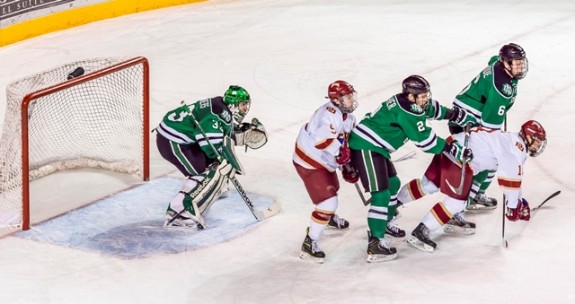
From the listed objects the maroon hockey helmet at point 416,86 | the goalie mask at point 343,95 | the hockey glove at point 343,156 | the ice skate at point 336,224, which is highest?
the maroon hockey helmet at point 416,86

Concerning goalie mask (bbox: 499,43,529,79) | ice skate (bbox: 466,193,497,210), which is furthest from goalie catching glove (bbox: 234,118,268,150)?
goalie mask (bbox: 499,43,529,79)

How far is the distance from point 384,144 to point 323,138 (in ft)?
1.09

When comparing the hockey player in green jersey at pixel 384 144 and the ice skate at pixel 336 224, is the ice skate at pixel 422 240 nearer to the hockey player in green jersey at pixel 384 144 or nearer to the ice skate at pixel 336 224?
the hockey player in green jersey at pixel 384 144

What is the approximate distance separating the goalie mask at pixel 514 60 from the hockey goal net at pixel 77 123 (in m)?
2.25

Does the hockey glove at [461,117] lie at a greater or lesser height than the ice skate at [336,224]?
greater

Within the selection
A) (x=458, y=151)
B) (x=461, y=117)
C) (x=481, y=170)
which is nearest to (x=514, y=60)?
(x=461, y=117)

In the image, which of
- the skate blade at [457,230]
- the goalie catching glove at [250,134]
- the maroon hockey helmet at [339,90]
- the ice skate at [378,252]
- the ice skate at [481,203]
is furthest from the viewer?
the ice skate at [481,203]

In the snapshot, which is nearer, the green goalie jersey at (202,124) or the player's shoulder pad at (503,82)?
the green goalie jersey at (202,124)

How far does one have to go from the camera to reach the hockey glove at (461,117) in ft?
20.5

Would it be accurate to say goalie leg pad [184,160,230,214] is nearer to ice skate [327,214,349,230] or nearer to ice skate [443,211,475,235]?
ice skate [327,214,349,230]

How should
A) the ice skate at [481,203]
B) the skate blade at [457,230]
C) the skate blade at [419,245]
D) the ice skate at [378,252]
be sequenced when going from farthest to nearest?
the ice skate at [481,203], the skate blade at [457,230], the skate blade at [419,245], the ice skate at [378,252]

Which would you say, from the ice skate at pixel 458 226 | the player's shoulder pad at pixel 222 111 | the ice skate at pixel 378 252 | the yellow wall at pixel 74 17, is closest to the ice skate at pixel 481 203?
the ice skate at pixel 458 226

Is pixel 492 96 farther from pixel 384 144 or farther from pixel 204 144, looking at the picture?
pixel 204 144

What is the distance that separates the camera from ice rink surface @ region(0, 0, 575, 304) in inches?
213
